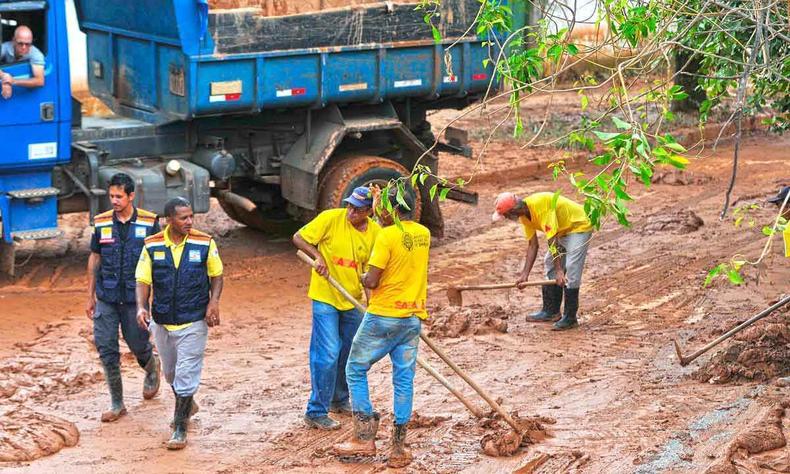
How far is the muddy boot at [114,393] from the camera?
7.66m

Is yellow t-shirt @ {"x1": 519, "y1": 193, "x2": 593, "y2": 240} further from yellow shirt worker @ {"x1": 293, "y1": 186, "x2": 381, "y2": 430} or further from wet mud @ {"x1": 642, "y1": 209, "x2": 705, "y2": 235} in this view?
wet mud @ {"x1": 642, "y1": 209, "x2": 705, "y2": 235}

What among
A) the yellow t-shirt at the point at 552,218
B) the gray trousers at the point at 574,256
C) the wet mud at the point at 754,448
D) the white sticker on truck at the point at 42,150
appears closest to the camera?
the wet mud at the point at 754,448

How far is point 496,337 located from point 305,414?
2339 millimetres

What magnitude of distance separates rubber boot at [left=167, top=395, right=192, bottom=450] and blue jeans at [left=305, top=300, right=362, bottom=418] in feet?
2.54

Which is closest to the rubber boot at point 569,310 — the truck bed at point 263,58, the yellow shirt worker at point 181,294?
the truck bed at point 263,58

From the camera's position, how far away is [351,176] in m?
11.6

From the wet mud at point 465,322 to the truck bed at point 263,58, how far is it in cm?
261

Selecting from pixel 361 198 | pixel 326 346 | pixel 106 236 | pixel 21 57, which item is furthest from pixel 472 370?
pixel 21 57

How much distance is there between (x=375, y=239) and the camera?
24.0 feet

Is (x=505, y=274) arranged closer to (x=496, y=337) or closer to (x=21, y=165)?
(x=496, y=337)

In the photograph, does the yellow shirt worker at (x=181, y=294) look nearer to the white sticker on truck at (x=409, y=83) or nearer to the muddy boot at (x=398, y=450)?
the muddy boot at (x=398, y=450)

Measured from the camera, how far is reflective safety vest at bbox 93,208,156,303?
24.7ft

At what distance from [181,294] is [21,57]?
396 centimetres

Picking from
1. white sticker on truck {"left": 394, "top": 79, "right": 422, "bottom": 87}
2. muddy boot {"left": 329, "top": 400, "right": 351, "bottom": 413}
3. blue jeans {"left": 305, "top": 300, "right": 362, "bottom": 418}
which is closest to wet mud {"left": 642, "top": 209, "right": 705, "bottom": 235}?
white sticker on truck {"left": 394, "top": 79, "right": 422, "bottom": 87}
